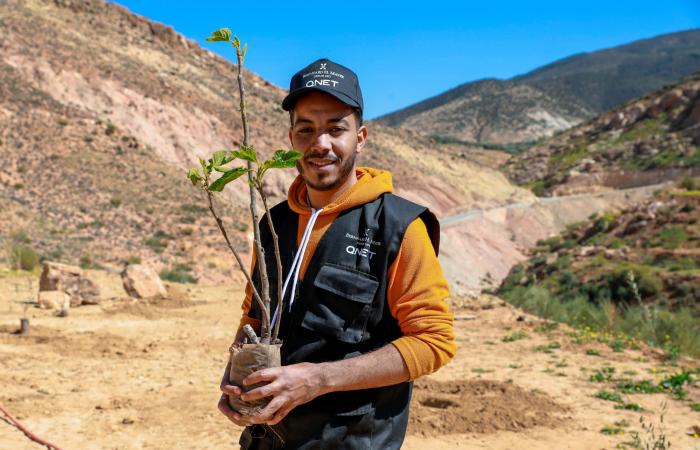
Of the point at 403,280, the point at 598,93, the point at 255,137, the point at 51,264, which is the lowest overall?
the point at 51,264

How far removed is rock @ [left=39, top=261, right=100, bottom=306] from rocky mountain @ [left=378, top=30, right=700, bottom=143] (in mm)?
93579

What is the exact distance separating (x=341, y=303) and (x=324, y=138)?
1.70 feet

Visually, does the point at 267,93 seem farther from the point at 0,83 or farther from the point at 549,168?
the point at 549,168

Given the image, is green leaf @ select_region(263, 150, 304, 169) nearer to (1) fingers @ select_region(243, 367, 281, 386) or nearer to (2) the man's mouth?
(2) the man's mouth

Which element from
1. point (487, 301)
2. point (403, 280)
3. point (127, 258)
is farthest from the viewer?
point (127, 258)

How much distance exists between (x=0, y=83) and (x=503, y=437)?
25.8 metres

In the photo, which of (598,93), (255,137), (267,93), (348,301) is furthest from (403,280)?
(598,93)

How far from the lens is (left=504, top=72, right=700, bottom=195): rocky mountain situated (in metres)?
48.4

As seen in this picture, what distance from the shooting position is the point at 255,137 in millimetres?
32719

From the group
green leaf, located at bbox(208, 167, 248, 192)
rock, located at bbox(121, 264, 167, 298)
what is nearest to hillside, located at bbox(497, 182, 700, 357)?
rock, located at bbox(121, 264, 167, 298)

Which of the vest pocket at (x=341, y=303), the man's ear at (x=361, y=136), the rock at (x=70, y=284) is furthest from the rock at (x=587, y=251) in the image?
the vest pocket at (x=341, y=303)

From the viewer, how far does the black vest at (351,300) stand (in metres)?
1.84

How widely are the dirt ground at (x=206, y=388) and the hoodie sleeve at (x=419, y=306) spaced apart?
4111mm

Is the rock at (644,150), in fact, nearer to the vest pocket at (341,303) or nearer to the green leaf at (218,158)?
the vest pocket at (341,303)
